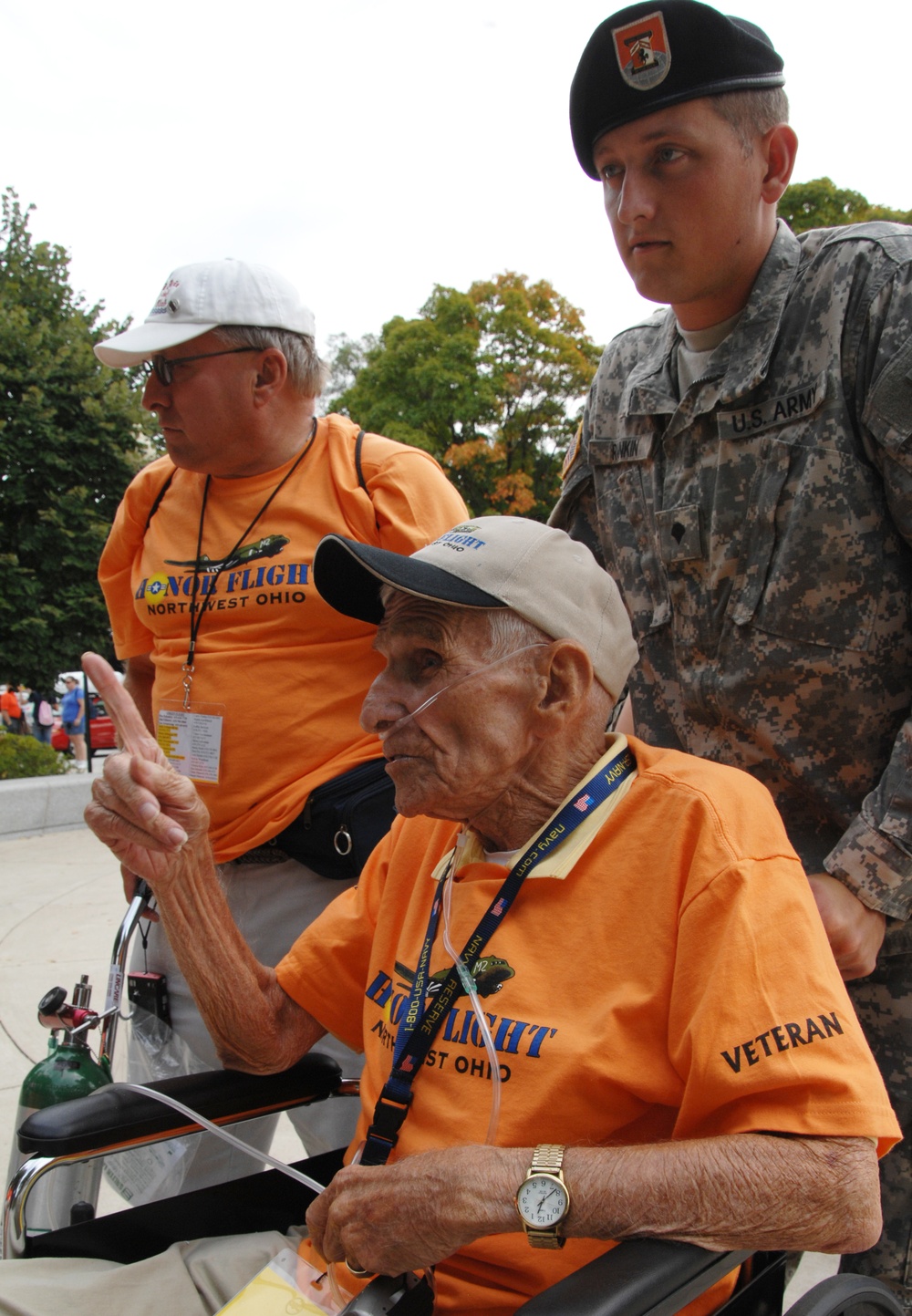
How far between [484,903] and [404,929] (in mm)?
192

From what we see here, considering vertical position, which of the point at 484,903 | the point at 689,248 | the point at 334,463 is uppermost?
the point at 689,248

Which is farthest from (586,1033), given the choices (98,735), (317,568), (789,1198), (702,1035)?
(98,735)

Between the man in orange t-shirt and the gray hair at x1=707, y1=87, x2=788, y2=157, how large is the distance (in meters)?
0.98

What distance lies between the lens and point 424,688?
1.61 m

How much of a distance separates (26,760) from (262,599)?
8.13m

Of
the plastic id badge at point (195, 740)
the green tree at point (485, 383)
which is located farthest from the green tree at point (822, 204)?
the plastic id badge at point (195, 740)

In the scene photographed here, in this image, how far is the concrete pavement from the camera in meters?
3.80

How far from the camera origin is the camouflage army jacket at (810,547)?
5.29 feet

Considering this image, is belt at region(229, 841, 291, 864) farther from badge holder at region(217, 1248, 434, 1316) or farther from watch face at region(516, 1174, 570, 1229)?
watch face at region(516, 1174, 570, 1229)

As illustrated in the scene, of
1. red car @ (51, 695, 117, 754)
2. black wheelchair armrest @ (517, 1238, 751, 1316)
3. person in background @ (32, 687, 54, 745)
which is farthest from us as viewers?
person in background @ (32, 687, 54, 745)

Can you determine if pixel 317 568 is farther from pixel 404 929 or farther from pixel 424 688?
pixel 404 929

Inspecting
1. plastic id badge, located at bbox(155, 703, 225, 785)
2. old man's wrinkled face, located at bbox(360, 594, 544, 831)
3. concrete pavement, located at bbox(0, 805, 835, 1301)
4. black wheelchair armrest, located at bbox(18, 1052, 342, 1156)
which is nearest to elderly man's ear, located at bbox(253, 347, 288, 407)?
plastic id badge, located at bbox(155, 703, 225, 785)

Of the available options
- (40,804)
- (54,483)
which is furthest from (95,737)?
(40,804)

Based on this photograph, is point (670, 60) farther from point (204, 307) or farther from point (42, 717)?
point (42, 717)
